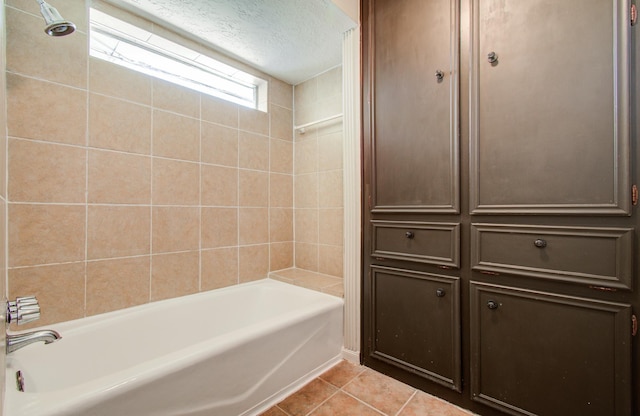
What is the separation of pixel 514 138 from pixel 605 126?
0.28m

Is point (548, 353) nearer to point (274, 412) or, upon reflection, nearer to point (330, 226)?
point (274, 412)

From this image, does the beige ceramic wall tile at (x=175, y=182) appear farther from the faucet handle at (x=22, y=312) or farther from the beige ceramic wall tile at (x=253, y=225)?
the faucet handle at (x=22, y=312)

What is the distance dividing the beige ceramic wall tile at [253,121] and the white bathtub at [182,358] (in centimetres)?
126

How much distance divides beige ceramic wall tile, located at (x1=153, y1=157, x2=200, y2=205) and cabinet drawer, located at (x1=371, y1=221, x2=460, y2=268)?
4.05 ft

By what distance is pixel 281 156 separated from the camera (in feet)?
8.28

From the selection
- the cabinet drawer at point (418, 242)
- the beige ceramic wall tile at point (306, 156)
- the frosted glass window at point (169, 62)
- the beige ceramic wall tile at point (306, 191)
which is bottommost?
the cabinet drawer at point (418, 242)

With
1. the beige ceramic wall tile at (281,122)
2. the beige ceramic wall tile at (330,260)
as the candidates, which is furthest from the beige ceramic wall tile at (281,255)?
the beige ceramic wall tile at (281,122)

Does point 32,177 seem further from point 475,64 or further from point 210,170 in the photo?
point 475,64

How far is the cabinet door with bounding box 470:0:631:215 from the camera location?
3.36ft

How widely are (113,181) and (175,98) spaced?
66 cm

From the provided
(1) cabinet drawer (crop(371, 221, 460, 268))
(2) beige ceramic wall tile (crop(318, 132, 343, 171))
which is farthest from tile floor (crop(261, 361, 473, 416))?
(2) beige ceramic wall tile (crop(318, 132, 343, 171))

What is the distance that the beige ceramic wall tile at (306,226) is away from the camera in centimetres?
246

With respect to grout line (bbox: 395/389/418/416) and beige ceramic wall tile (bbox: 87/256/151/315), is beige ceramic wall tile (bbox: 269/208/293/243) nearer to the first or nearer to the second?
beige ceramic wall tile (bbox: 87/256/151/315)

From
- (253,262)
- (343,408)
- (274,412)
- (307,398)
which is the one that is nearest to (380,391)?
(343,408)
